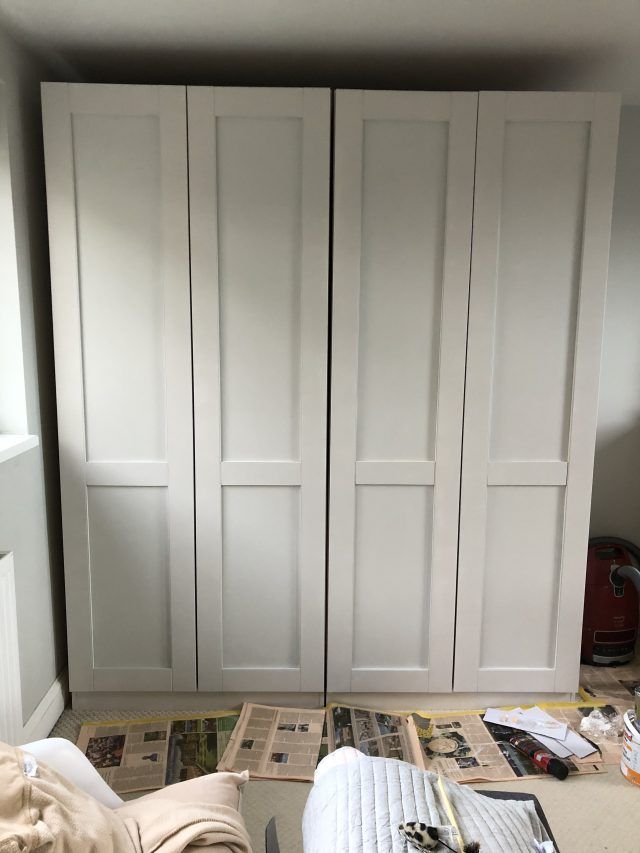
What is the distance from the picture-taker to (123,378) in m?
2.36

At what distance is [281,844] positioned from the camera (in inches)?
75.8

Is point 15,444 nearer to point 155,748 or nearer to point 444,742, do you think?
point 155,748

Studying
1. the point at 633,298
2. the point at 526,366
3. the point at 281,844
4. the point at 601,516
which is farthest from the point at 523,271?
the point at 281,844

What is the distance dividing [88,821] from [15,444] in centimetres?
124

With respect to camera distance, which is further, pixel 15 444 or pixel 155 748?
pixel 155 748

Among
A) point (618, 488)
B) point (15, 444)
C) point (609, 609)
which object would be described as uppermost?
point (15, 444)

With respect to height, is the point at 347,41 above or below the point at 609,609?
above

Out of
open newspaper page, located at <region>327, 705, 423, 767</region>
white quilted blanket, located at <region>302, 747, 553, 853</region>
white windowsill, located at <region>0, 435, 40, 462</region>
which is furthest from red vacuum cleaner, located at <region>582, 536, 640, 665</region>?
white windowsill, located at <region>0, 435, 40, 462</region>

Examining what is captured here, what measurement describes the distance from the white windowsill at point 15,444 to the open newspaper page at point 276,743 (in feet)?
3.96

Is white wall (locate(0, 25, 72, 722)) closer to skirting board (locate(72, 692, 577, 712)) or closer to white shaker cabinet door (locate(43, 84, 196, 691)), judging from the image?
white shaker cabinet door (locate(43, 84, 196, 691))

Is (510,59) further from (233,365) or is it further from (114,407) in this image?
(114,407)

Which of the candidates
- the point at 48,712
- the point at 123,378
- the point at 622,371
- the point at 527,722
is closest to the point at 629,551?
the point at 622,371

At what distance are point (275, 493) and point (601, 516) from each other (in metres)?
1.65

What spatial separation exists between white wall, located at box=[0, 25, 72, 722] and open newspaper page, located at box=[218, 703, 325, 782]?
715 mm
